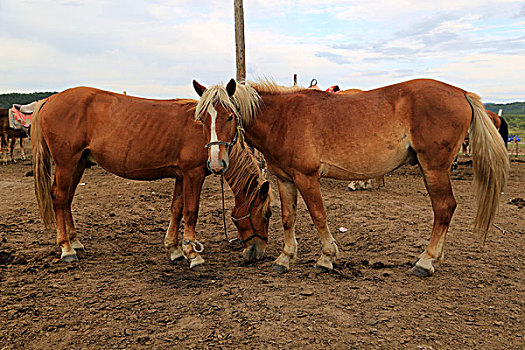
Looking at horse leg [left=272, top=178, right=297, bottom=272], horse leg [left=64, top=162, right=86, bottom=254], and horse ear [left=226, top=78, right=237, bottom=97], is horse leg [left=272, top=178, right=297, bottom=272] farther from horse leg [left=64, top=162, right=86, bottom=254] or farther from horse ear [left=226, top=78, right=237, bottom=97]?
horse leg [left=64, top=162, right=86, bottom=254]

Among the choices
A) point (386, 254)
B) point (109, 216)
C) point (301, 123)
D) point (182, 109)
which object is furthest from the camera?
point (109, 216)

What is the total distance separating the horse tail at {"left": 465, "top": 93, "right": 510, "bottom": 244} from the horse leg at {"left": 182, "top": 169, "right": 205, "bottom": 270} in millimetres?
2968

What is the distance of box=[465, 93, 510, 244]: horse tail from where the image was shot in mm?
3828

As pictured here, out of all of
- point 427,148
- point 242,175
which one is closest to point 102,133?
point 242,175

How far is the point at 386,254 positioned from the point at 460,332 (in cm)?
189

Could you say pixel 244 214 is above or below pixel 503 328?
above

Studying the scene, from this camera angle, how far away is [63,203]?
173 inches

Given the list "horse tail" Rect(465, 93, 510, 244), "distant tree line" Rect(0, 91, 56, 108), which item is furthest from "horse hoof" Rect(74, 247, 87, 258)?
"distant tree line" Rect(0, 91, 56, 108)

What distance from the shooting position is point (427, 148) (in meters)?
3.79

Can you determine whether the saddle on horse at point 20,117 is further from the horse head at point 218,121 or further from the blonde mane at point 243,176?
the horse head at point 218,121

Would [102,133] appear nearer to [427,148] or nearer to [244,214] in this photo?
[244,214]

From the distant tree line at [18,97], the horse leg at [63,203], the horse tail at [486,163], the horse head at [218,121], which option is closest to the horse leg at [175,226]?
the horse leg at [63,203]

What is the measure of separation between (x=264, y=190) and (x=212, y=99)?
4.63ft

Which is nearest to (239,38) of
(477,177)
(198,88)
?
(198,88)
